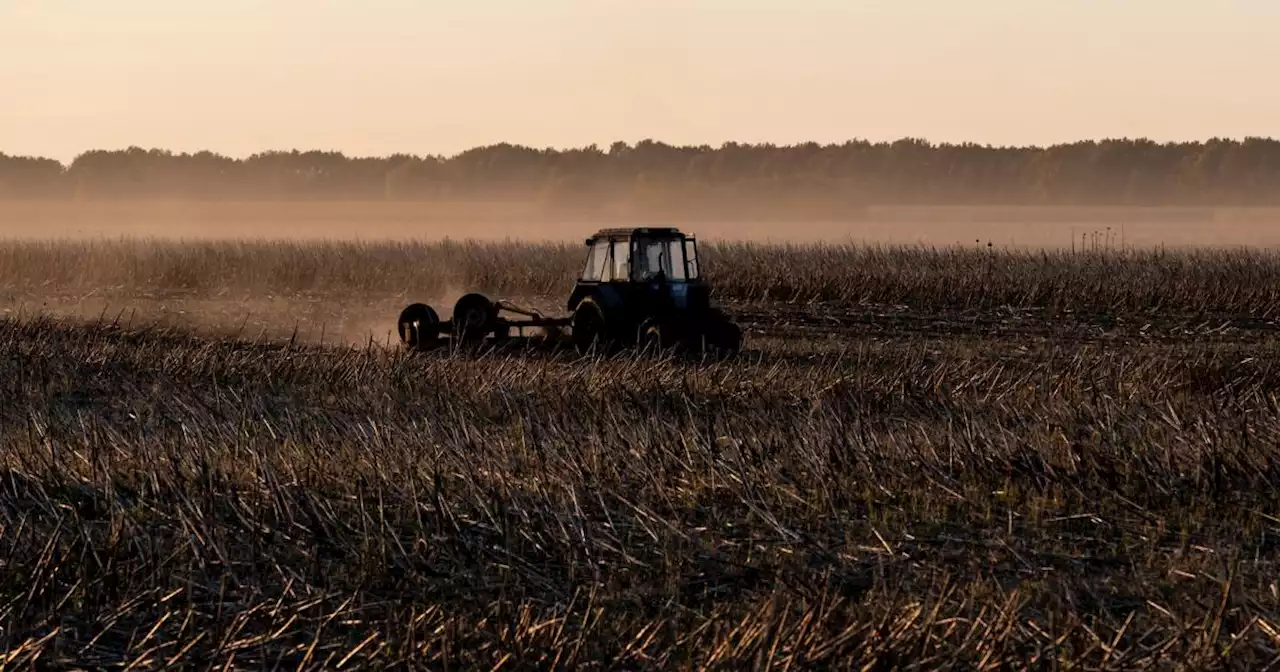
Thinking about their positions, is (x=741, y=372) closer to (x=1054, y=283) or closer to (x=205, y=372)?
(x=205, y=372)

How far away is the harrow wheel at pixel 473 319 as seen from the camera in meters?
16.6

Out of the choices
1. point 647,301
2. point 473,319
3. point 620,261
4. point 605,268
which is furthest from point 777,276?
point 647,301

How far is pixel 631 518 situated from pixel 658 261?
8.77 m

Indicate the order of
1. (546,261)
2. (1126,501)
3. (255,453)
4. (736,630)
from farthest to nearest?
(546,261) → (255,453) → (1126,501) → (736,630)

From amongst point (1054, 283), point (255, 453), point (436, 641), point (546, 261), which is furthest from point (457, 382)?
point (546, 261)

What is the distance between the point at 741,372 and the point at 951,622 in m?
7.81

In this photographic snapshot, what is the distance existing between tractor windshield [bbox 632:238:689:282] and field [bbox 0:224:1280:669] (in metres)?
1.67

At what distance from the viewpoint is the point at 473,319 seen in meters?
16.7

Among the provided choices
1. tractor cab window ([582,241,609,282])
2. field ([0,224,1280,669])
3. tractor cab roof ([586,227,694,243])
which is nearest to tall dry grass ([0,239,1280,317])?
tractor cab window ([582,241,609,282])

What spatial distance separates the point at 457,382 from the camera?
41.3ft

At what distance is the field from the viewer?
518 cm

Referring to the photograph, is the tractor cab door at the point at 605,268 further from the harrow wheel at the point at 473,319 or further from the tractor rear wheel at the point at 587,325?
the harrow wheel at the point at 473,319

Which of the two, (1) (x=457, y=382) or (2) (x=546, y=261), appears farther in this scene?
(2) (x=546, y=261)

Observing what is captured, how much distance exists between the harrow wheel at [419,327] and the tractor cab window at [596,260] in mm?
2022
